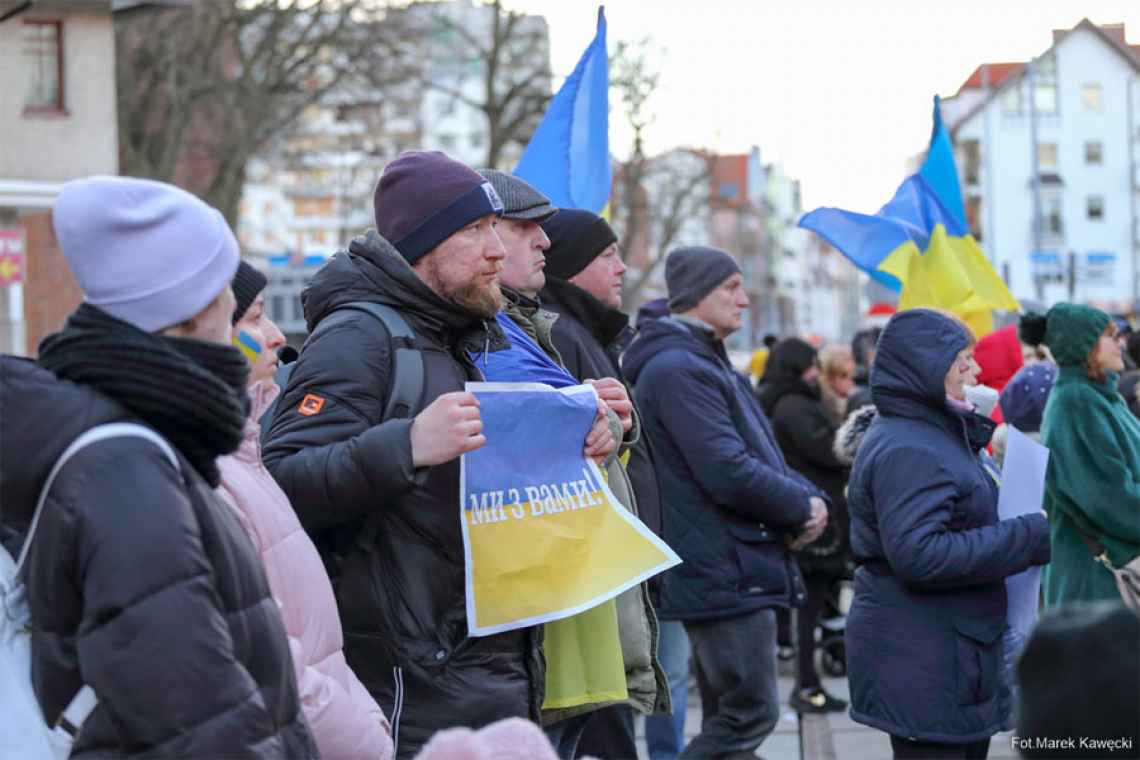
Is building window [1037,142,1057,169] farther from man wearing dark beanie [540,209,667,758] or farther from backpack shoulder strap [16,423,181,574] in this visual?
backpack shoulder strap [16,423,181,574]

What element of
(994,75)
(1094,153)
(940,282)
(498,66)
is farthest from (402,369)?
(994,75)

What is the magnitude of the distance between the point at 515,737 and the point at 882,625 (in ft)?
9.13

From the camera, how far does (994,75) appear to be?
4151 inches

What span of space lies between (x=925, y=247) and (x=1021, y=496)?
421 cm

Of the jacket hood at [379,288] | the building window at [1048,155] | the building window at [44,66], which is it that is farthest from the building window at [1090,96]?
the jacket hood at [379,288]

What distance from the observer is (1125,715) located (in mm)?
2039

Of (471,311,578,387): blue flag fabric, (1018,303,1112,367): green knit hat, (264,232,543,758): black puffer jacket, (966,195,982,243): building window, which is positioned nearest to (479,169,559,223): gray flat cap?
(471,311,578,387): blue flag fabric

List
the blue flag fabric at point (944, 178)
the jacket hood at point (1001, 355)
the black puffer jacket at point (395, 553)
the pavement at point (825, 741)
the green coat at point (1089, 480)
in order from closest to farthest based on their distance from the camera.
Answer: the black puffer jacket at point (395, 553) → the green coat at point (1089, 480) → the pavement at point (825, 741) → the jacket hood at point (1001, 355) → the blue flag fabric at point (944, 178)

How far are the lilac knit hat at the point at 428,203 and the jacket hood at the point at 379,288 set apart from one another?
5cm

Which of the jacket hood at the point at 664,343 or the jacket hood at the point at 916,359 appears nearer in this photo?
the jacket hood at the point at 916,359

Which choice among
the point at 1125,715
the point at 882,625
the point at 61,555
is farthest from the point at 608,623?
the point at 1125,715

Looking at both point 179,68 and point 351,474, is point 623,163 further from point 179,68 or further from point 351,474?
point 351,474

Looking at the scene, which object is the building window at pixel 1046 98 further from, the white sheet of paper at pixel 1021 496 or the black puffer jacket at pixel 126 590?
the black puffer jacket at pixel 126 590

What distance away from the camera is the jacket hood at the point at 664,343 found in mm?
6695
